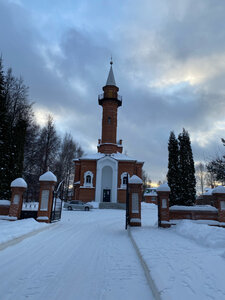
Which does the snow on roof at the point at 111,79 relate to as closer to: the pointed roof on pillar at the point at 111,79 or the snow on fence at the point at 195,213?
the pointed roof on pillar at the point at 111,79

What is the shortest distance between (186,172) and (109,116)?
2155 centimetres

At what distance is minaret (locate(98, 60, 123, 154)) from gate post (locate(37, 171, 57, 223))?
22.6m

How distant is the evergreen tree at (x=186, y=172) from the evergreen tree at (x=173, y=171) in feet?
0.99

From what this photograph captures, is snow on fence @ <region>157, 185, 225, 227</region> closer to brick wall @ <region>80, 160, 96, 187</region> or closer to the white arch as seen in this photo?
the white arch

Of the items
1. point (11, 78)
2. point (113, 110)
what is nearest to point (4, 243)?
point (11, 78)

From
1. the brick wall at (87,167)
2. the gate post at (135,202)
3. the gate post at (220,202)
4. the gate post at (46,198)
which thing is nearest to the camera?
the gate post at (220,202)

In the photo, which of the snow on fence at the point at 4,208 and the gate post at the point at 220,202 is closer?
the gate post at the point at 220,202

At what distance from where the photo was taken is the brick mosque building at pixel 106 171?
3153 centimetres

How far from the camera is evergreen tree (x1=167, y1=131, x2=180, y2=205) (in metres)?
16.2

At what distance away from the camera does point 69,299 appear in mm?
3102

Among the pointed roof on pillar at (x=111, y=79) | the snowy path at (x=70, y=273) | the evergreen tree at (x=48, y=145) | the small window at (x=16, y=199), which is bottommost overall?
the snowy path at (x=70, y=273)

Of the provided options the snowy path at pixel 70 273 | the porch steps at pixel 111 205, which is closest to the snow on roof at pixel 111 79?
the porch steps at pixel 111 205

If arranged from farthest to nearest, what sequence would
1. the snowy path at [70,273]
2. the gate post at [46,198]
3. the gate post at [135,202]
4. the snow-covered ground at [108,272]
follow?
the gate post at [46,198] → the gate post at [135,202] → the snowy path at [70,273] → the snow-covered ground at [108,272]

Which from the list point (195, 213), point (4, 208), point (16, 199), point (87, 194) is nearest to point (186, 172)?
point (195, 213)
